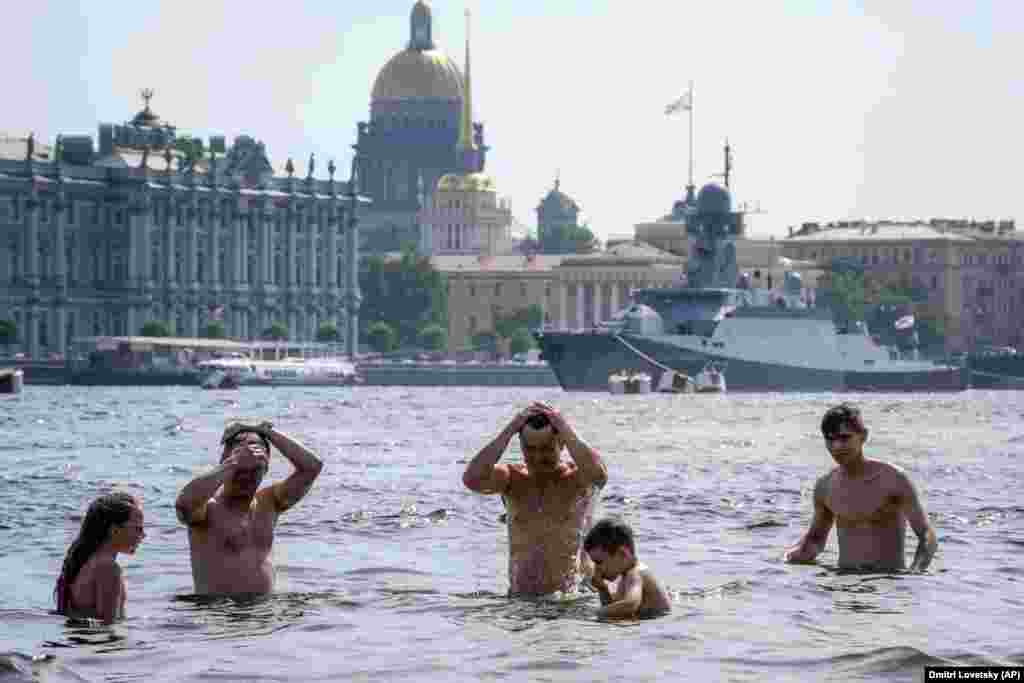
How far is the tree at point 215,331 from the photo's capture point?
637 feet

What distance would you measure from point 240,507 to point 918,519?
4946 mm

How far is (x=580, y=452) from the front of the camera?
1986 centimetres

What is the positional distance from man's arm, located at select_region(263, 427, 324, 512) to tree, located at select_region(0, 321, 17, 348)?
157331 mm

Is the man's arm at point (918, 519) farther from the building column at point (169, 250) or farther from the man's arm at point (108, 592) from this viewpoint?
the building column at point (169, 250)

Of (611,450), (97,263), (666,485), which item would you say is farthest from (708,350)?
(666,485)

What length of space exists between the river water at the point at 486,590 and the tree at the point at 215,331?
141m

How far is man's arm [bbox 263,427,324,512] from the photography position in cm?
2002

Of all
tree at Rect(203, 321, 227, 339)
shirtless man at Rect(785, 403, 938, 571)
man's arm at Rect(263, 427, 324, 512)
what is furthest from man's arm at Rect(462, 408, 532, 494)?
tree at Rect(203, 321, 227, 339)

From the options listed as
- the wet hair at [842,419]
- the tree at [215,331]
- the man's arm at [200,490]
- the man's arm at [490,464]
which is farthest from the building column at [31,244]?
the man's arm at [490,464]

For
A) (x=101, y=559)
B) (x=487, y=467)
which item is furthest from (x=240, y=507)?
(x=487, y=467)

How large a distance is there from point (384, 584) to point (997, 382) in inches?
6195

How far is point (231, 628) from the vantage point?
69.1ft

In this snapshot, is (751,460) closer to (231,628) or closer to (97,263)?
→ (231,628)

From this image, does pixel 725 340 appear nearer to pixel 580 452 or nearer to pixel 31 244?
pixel 31 244
